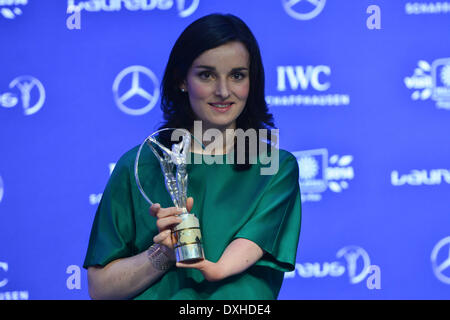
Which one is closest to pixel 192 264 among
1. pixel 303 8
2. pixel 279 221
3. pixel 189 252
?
pixel 189 252

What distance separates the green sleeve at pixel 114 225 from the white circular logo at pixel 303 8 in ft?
4.18

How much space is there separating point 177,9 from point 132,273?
1455 millimetres

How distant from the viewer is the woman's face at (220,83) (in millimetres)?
1726

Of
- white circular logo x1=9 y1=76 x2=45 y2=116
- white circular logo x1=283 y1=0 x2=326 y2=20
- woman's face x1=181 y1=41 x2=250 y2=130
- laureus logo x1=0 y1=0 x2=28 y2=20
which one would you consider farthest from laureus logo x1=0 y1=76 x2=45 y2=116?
woman's face x1=181 y1=41 x2=250 y2=130

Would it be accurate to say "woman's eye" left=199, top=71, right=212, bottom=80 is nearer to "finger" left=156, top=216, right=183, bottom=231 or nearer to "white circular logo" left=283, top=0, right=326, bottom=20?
"finger" left=156, top=216, right=183, bottom=231

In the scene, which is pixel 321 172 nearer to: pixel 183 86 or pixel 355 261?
pixel 355 261

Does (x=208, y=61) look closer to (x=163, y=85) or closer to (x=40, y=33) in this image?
(x=163, y=85)

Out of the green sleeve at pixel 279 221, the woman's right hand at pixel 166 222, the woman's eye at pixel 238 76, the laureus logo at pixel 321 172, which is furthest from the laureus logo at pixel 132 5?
the woman's right hand at pixel 166 222

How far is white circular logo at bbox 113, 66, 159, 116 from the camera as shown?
2.78 m

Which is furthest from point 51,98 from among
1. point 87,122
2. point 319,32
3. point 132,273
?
point 132,273

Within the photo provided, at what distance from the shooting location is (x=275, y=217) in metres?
1.71

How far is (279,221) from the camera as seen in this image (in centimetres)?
173

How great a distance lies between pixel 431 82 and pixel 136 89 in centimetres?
123

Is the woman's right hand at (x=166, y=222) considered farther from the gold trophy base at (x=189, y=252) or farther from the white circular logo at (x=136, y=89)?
the white circular logo at (x=136, y=89)
